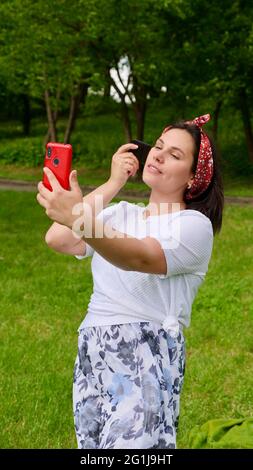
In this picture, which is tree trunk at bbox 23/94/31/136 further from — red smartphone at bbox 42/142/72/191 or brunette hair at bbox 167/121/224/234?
red smartphone at bbox 42/142/72/191

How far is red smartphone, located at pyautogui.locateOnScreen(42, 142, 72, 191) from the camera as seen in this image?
2208 millimetres

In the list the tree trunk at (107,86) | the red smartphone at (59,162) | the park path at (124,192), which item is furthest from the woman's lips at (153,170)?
the tree trunk at (107,86)

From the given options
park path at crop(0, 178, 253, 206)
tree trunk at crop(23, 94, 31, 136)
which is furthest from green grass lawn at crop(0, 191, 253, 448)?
tree trunk at crop(23, 94, 31, 136)

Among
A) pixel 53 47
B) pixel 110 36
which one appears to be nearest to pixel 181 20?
pixel 110 36

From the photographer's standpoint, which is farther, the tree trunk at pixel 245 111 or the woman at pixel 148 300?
the tree trunk at pixel 245 111

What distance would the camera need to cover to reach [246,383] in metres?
6.25

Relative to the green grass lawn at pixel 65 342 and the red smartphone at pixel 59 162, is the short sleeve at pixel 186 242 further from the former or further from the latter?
the green grass lawn at pixel 65 342

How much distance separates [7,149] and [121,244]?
2937 centimetres

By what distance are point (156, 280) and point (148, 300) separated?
0.09 metres

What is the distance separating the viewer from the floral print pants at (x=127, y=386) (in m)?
2.80

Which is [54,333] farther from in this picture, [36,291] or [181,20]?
[181,20]

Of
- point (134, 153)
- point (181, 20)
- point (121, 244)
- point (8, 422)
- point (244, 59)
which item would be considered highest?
point (181, 20)

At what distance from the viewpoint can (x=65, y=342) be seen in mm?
7148

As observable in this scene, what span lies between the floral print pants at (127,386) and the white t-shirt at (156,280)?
5 cm
